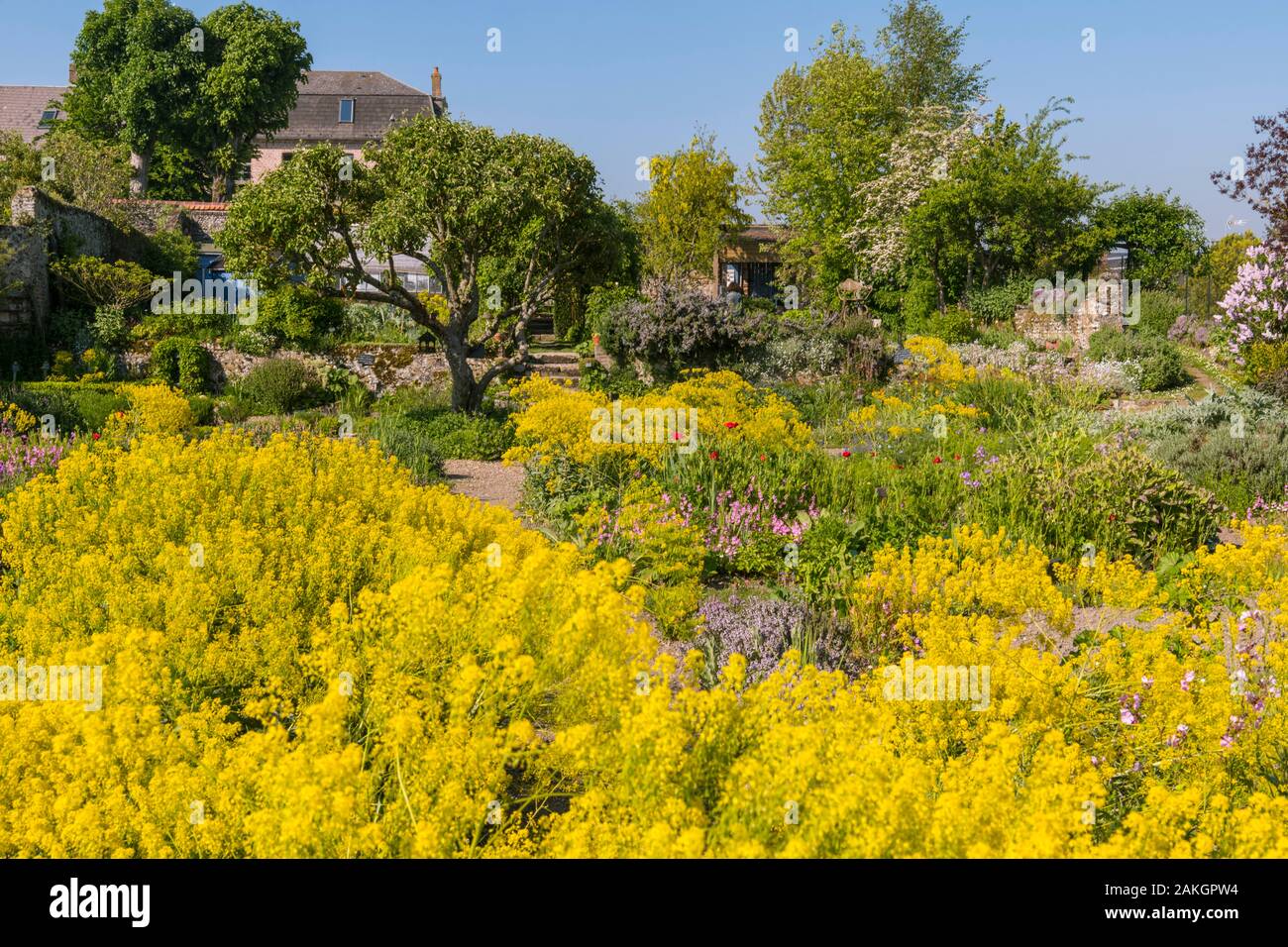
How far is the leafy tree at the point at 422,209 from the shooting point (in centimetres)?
1402

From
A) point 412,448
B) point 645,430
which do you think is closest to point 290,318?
point 412,448

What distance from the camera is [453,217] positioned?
559 inches

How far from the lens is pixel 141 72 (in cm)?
3803

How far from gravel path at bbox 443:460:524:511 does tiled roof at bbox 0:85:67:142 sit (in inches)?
1712

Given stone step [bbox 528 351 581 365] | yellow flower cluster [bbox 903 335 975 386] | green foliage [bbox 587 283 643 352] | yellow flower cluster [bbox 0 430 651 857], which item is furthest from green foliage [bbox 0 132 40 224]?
yellow flower cluster [bbox 0 430 651 857]

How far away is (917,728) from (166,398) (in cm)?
1253

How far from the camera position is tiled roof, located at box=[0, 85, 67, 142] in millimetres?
45594

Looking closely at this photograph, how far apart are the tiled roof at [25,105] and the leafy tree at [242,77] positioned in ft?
37.8

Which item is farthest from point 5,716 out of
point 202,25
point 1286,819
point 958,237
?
point 202,25

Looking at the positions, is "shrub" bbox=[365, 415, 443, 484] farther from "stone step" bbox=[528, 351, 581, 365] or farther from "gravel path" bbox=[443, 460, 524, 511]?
"stone step" bbox=[528, 351, 581, 365]

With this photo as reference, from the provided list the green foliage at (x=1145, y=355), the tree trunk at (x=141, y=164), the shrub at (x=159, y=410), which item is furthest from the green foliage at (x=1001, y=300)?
the tree trunk at (x=141, y=164)

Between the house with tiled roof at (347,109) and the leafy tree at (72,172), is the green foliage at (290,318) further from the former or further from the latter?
the house with tiled roof at (347,109)

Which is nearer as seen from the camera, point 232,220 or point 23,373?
point 232,220
